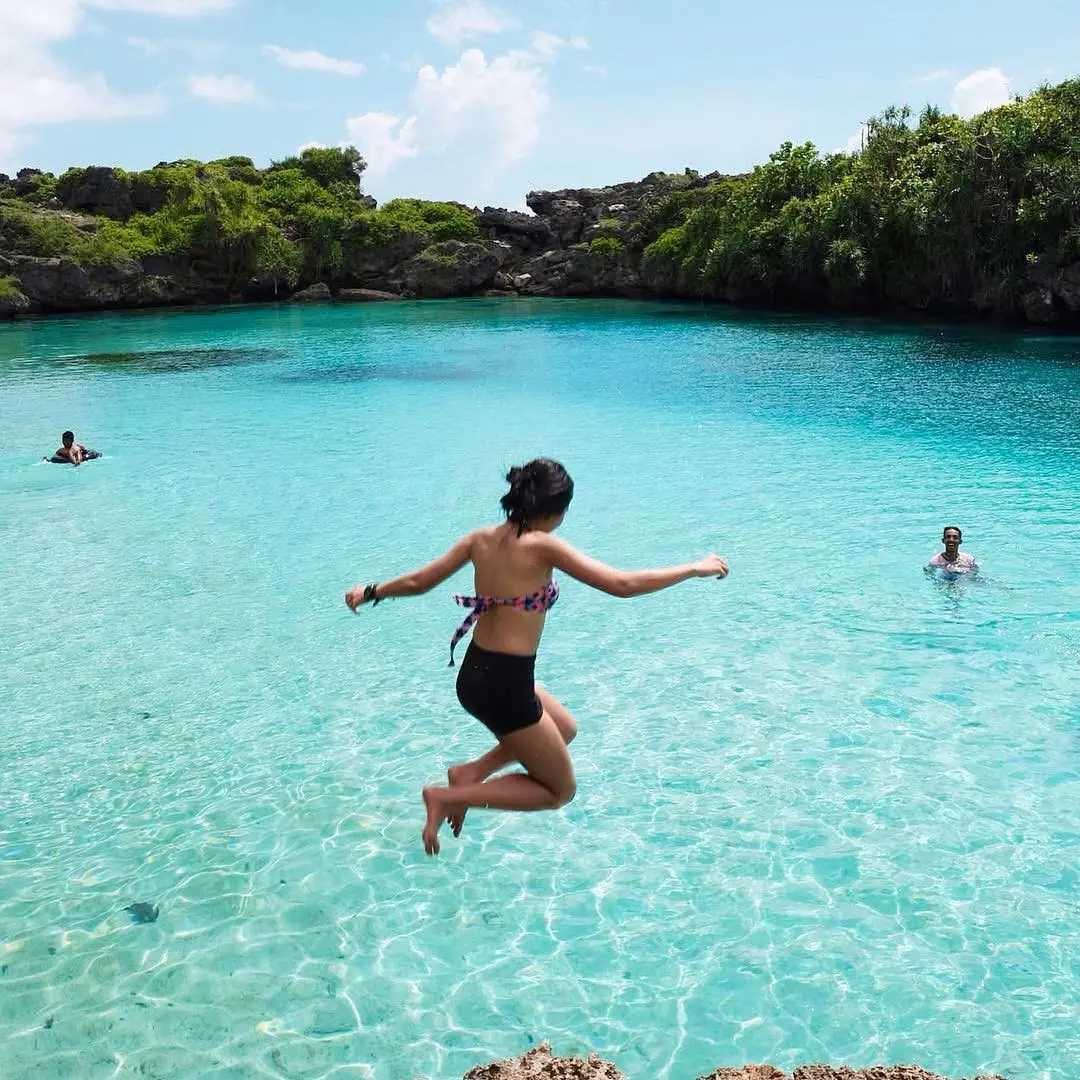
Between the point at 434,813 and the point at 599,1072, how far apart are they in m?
1.35

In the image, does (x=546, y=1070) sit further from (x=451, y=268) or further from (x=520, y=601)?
(x=451, y=268)

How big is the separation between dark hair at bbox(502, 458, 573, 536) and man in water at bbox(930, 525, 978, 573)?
29.2ft

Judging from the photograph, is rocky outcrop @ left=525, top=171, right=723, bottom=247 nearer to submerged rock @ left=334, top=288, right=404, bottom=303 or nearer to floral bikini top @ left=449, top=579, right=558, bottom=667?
submerged rock @ left=334, top=288, right=404, bottom=303

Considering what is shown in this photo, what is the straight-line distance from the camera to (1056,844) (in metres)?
7.07

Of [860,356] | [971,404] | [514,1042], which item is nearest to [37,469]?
[514,1042]

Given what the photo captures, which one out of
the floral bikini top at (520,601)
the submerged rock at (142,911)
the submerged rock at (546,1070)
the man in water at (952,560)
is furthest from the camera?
the man in water at (952,560)

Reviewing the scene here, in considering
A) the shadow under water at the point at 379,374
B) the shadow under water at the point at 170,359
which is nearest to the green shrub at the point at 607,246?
the shadow under water at the point at 170,359

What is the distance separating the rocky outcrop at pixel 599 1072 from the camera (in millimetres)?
3811

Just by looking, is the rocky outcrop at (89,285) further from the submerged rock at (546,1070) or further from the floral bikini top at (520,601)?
the submerged rock at (546,1070)

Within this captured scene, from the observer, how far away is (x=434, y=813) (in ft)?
15.5

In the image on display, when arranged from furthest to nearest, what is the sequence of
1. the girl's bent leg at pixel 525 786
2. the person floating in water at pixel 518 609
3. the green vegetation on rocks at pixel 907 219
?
the green vegetation on rocks at pixel 907 219
the girl's bent leg at pixel 525 786
the person floating in water at pixel 518 609

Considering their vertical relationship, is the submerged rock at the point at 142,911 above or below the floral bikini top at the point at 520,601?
below

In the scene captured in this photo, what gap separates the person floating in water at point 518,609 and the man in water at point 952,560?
8.66 m

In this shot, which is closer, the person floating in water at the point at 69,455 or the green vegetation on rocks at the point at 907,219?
the person floating in water at the point at 69,455
